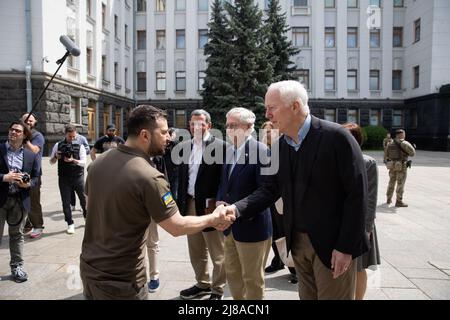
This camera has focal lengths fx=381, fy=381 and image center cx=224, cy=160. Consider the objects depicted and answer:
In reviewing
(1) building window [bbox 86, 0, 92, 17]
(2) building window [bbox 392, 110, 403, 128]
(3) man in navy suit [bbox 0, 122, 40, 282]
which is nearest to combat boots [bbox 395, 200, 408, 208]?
(3) man in navy suit [bbox 0, 122, 40, 282]

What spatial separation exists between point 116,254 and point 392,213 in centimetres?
777

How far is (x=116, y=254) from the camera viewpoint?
2215mm

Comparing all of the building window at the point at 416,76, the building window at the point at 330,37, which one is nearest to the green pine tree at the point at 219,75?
the building window at the point at 330,37

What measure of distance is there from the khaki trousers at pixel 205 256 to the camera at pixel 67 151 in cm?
356

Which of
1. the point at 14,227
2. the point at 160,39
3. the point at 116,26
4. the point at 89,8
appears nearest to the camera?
the point at 14,227

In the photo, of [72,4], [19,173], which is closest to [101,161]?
[19,173]

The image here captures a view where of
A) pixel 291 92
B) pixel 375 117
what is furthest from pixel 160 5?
pixel 291 92

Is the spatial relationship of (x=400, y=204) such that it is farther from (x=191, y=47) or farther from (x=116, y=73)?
(x=191, y=47)

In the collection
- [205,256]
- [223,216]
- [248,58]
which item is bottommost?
[205,256]

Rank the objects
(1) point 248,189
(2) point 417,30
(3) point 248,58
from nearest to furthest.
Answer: (1) point 248,189 < (3) point 248,58 < (2) point 417,30

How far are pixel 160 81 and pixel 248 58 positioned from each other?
12.4 m

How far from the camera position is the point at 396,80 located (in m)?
35.4

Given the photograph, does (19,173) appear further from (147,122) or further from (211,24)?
(211,24)

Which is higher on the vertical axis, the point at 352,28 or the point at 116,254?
the point at 352,28
